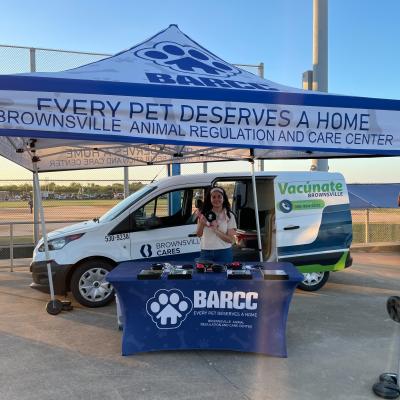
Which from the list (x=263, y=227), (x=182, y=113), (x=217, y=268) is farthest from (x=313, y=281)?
(x=182, y=113)

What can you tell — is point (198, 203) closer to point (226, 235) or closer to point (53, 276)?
point (226, 235)

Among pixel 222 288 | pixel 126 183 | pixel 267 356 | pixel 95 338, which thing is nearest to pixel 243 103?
pixel 222 288

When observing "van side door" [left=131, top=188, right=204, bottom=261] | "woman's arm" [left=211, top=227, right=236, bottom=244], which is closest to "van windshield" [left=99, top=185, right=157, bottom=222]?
"van side door" [left=131, top=188, right=204, bottom=261]

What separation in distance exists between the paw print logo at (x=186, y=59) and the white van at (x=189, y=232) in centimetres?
173

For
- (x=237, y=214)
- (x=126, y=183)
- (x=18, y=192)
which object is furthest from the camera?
(x=18, y=192)

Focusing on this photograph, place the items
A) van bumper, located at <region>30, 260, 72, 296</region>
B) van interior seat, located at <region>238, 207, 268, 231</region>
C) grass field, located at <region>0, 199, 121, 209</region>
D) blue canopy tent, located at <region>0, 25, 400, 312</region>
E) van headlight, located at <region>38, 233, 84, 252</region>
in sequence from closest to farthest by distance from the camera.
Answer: blue canopy tent, located at <region>0, 25, 400, 312</region> → van bumper, located at <region>30, 260, 72, 296</region> → van headlight, located at <region>38, 233, 84, 252</region> → van interior seat, located at <region>238, 207, 268, 231</region> → grass field, located at <region>0, 199, 121, 209</region>

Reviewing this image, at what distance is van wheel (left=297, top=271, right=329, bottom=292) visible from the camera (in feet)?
24.7

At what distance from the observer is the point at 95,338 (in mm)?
5246

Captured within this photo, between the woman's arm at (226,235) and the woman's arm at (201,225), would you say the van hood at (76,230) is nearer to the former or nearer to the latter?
the woman's arm at (201,225)

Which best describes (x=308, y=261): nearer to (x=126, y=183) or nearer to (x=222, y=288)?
(x=222, y=288)

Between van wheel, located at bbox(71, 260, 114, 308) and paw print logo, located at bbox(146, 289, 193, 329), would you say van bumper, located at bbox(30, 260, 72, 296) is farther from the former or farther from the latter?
paw print logo, located at bbox(146, 289, 193, 329)

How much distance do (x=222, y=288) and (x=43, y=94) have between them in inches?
96.7

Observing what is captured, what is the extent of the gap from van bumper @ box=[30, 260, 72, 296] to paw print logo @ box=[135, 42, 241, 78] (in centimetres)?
307

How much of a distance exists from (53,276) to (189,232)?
2012mm
